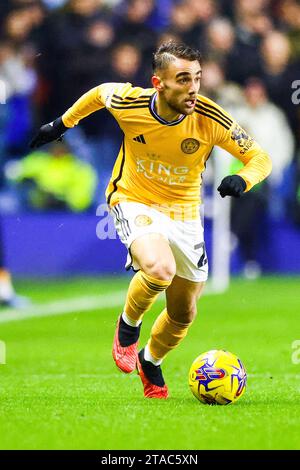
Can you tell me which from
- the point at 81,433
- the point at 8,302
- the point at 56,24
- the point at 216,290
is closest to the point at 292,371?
the point at 81,433

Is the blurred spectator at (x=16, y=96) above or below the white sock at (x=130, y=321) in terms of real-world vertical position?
below

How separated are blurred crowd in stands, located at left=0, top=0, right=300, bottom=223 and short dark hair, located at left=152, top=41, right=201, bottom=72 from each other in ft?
22.8

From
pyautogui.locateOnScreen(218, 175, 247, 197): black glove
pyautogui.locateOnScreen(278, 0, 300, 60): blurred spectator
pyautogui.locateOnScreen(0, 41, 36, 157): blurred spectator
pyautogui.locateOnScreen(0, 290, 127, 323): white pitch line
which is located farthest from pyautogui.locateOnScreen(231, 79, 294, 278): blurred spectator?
pyautogui.locateOnScreen(218, 175, 247, 197): black glove

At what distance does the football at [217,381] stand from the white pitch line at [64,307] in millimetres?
5259

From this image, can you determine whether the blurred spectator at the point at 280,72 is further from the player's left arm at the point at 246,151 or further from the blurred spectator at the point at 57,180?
the player's left arm at the point at 246,151

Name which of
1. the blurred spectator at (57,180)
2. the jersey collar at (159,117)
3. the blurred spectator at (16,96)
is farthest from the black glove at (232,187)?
the blurred spectator at (57,180)

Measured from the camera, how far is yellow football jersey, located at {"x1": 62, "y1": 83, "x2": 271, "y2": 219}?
6.70 metres

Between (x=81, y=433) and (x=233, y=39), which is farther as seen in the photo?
(x=233, y=39)

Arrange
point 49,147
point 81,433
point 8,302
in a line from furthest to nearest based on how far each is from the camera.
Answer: point 49,147 < point 8,302 < point 81,433

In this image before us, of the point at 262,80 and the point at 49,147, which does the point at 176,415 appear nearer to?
the point at 49,147

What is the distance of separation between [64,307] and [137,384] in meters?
4.84

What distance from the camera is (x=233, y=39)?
1549cm

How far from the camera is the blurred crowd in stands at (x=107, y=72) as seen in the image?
14125mm

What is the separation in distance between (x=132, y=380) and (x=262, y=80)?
8.47m
